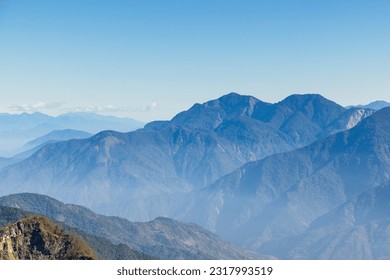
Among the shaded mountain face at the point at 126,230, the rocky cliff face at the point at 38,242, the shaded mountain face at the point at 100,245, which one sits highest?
the rocky cliff face at the point at 38,242

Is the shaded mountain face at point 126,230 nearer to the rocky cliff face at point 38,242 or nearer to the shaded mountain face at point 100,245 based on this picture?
the shaded mountain face at point 100,245

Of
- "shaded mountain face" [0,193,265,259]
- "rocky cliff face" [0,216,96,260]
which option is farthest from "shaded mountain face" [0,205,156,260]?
"rocky cliff face" [0,216,96,260]

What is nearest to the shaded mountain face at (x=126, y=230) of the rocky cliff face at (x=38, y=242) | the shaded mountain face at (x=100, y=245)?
the shaded mountain face at (x=100, y=245)

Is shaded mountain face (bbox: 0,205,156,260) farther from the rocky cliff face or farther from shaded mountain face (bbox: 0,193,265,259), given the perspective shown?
the rocky cliff face

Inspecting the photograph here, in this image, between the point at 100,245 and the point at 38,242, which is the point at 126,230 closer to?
the point at 100,245

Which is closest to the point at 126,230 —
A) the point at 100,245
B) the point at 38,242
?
the point at 100,245
